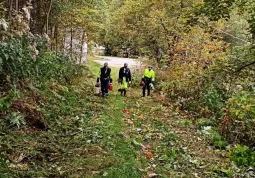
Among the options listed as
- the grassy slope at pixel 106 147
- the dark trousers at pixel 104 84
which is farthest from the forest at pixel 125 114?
the dark trousers at pixel 104 84

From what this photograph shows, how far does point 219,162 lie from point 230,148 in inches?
68.6

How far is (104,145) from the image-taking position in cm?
825

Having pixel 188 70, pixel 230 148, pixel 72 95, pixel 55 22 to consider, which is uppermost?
pixel 55 22

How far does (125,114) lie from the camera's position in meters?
12.5

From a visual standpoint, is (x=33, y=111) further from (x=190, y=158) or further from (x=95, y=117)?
(x=190, y=158)

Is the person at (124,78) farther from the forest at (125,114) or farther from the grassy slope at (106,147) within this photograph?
the grassy slope at (106,147)

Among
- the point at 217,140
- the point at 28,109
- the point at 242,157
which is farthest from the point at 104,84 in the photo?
the point at 242,157

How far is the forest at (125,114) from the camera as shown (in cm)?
716

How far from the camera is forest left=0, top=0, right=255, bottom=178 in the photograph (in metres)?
7.16

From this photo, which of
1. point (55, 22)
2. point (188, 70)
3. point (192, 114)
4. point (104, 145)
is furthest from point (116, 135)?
point (55, 22)

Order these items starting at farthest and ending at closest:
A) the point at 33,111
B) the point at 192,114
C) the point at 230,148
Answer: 1. the point at 192,114
2. the point at 230,148
3. the point at 33,111

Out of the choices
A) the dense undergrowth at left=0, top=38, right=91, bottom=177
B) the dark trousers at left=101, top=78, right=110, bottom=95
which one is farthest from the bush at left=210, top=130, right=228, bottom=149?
the dark trousers at left=101, top=78, right=110, bottom=95

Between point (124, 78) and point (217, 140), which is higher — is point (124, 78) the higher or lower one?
the higher one

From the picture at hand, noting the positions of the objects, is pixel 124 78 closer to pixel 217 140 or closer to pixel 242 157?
pixel 217 140
